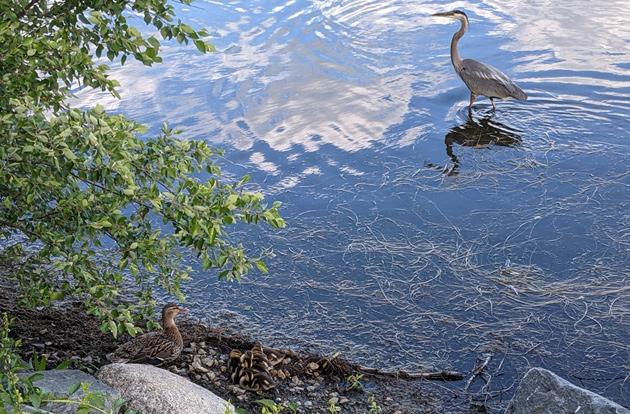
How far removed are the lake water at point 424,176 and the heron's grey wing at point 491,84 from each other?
32cm

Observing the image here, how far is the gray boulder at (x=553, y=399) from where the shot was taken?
4.50 metres

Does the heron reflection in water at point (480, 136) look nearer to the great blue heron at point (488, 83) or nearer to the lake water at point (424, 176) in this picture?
the lake water at point (424, 176)

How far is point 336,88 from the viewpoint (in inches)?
477

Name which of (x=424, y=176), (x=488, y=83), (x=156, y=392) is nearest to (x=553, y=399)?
(x=156, y=392)

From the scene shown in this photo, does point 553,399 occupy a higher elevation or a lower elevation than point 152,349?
lower

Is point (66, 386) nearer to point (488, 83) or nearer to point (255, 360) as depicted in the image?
point (255, 360)

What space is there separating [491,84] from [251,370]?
22.6 feet

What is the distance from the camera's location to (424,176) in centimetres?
925

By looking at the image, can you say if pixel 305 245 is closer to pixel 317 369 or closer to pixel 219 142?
pixel 317 369

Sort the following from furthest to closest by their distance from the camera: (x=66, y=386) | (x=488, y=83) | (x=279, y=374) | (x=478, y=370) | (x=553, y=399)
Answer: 1. (x=488, y=83)
2. (x=478, y=370)
3. (x=279, y=374)
4. (x=553, y=399)
5. (x=66, y=386)

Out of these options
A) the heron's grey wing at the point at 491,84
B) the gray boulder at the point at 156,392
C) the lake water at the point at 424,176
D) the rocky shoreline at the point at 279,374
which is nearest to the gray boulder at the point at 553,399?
the rocky shoreline at the point at 279,374

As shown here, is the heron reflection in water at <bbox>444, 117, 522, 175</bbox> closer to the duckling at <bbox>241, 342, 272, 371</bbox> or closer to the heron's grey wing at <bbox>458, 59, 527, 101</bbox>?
the heron's grey wing at <bbox>458, 59, 527, 101</bbox>

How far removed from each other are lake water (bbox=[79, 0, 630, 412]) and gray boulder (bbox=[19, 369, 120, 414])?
2.05m

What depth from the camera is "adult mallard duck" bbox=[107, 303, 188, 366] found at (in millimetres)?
5570
